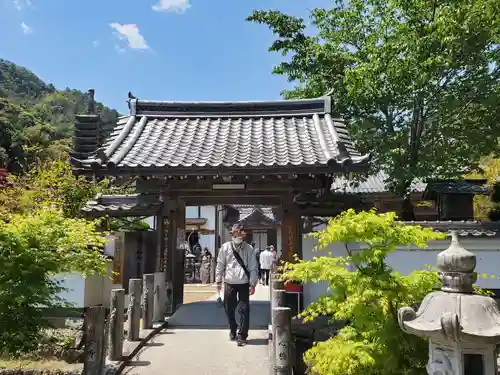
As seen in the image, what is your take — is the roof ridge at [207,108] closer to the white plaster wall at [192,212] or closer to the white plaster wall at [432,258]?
the white plaster wall at [432,258]

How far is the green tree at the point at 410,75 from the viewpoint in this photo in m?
10.2

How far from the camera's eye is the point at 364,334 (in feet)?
14.7

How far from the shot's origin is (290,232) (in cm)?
955

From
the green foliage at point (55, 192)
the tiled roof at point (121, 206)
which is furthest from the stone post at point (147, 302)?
the green foliage at point (55, 192)

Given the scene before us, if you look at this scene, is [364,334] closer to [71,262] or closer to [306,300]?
[71,262]

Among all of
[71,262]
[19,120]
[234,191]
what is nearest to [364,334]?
[71,262]

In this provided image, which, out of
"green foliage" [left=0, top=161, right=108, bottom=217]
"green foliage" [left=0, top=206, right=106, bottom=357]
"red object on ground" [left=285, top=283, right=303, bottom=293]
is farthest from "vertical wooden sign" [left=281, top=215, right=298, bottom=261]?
"green foliage" [left=0, top=161, right=108, bottom=217]

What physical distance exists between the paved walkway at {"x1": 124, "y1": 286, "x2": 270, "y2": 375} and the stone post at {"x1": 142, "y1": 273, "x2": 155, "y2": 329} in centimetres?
32

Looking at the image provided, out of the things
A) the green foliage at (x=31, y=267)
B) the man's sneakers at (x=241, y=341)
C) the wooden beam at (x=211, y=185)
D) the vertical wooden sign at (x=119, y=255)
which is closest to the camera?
the green foliage at (x=31, y=267)

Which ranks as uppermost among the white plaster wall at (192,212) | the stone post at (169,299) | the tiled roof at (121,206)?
the white plaster wall at (192,212)

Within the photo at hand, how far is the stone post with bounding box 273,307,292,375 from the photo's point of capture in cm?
518

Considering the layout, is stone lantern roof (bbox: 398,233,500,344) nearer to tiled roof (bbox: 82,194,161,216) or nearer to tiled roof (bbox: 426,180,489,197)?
tiled roof (bbox: 82,194,161,216)

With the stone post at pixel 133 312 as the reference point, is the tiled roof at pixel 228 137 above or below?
above

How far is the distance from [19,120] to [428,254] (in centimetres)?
4980
